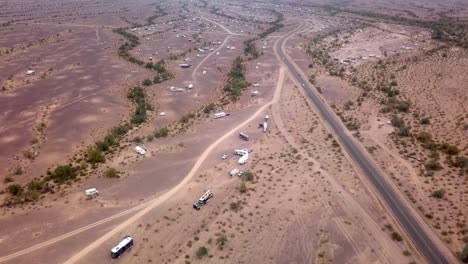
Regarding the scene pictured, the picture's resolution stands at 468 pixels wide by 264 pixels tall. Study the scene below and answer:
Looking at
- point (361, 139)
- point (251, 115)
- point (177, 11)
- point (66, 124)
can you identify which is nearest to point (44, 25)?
point (177, 11)

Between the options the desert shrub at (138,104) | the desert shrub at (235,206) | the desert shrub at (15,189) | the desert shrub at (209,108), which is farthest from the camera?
the desert shrub at (209,108)

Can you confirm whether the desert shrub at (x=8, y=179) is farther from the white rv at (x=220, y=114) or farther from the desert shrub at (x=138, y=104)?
the white rv at (x=220, y=114)

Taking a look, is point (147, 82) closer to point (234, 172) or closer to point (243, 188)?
point (234, 172)

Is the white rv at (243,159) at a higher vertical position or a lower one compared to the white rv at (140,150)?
higher

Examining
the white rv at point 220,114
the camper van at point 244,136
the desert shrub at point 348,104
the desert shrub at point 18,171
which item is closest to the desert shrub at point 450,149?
the desert shrub at point 348,104

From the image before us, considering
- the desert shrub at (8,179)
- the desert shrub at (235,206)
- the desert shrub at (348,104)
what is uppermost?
the desert shrub at (348,104)

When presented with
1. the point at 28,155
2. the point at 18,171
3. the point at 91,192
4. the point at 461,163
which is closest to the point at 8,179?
the point at 18,171

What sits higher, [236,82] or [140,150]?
[236,82]
